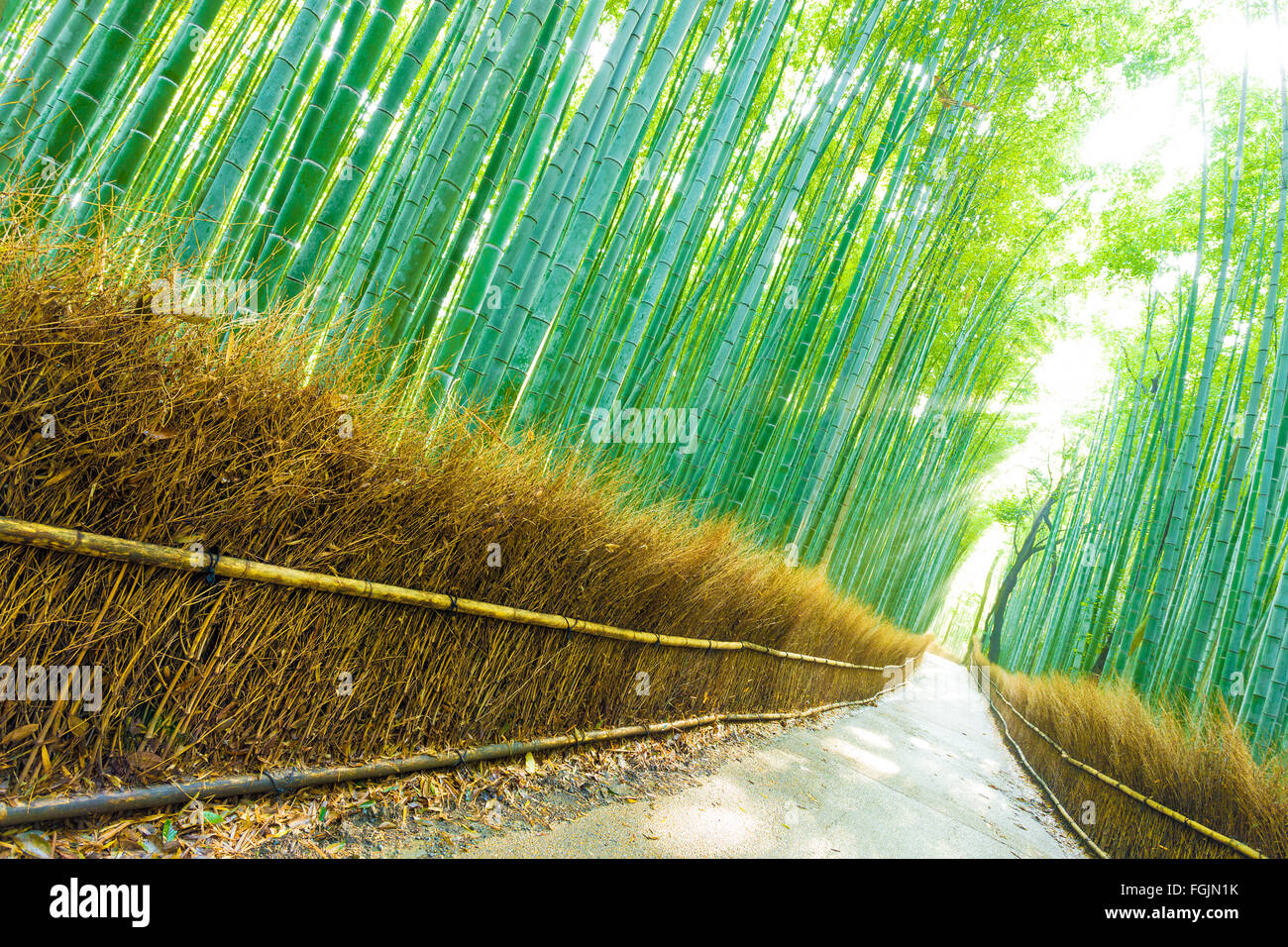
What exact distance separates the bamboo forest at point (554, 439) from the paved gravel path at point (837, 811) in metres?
0.03

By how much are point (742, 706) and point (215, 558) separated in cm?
317

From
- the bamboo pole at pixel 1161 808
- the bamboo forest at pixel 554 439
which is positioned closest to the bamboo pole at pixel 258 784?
the bamboo forest at pixel 554 439

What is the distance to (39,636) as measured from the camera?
1231mm

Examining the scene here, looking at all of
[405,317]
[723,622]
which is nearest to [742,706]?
[723,622]

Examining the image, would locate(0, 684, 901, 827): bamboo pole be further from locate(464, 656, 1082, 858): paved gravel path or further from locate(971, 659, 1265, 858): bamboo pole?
locate(971, 659, 1265, 858): bamboo pole

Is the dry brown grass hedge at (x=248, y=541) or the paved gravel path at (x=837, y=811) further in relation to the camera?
the paved gravel path at (x=837, y=811)

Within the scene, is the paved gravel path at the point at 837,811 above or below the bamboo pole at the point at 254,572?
below

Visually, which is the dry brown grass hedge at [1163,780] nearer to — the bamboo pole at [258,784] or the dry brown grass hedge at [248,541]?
the bamboo pole at [258,784]

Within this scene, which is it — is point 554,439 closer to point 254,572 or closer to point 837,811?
point 254,572

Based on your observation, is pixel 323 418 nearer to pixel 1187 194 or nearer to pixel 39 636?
pixel 39 636

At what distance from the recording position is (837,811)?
9.61 feet

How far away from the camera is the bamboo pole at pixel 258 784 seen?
120cm

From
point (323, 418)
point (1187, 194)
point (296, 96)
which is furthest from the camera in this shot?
point (1187, 194)

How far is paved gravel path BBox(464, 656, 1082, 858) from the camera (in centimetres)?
205
